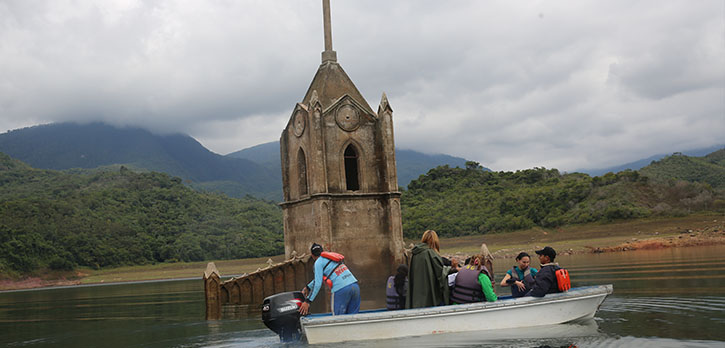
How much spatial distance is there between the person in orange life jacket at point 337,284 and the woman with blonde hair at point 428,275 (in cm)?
117

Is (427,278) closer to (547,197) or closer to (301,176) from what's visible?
(301,176)

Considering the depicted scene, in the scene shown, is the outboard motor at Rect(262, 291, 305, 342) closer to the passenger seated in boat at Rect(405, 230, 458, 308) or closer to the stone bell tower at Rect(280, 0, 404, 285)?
the passenger seated in boat at Rect(405, 230, 458, 308)

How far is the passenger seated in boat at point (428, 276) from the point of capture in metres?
11.3

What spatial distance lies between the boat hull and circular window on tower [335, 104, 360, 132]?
898cm

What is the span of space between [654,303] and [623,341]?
5.39 meters

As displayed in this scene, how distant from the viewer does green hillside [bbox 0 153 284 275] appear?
249 feet

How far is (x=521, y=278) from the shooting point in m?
12.3

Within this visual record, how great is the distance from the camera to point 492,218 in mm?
68688

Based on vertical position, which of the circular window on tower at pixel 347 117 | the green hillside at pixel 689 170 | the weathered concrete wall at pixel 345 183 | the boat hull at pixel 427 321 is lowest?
the boat hull at pixel 427 321

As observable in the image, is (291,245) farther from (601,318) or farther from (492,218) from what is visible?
(492,218)

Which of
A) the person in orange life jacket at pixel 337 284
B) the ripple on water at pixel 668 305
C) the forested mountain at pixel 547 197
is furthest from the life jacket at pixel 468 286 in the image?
the forested mountain at pixel 547 197

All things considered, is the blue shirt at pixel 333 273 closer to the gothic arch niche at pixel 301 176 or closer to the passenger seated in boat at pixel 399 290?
the passenger seated in boat at pixel 399 290

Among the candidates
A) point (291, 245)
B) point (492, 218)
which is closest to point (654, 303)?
Answer: point (291, 245)

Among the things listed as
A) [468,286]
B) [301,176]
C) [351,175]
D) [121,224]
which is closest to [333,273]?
[468,286]
